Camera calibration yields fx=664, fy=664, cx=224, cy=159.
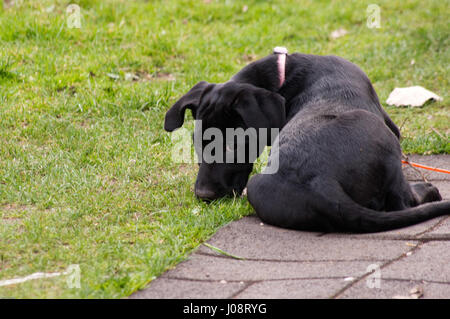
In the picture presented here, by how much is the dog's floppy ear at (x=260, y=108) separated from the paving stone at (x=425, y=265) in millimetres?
1366

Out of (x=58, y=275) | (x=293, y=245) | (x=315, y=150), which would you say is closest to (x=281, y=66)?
(x=315, y=150)

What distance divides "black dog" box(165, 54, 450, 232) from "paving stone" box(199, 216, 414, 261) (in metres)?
0.09

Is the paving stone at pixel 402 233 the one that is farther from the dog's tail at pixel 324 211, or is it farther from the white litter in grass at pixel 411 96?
the white litter in grass at pixel 411 96

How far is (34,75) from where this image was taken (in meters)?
7.12

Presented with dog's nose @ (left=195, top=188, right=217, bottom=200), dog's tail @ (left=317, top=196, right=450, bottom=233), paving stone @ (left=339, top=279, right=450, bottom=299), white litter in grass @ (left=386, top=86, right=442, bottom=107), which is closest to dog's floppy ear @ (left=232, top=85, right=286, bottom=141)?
dog's nose @ (left=195, top=188, right=217, bottom=200)

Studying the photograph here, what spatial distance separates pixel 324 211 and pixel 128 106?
3.32 metres

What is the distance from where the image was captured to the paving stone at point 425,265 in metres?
3.49

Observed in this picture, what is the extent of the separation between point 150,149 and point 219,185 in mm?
1310

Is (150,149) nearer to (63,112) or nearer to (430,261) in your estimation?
(63,112)

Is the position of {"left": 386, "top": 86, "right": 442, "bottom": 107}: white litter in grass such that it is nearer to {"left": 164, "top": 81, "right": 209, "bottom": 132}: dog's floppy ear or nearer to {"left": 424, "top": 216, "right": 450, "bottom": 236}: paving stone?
{"left": 164, "top": 81, "right": 209, "bottom": 132}: dog's floppy ear

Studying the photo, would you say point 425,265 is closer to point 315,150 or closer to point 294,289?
point 294,289

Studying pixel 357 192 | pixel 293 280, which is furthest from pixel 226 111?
pixel 293 280

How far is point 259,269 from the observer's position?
3.74 m

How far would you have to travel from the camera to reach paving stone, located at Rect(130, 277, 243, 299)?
3430 millimetres
